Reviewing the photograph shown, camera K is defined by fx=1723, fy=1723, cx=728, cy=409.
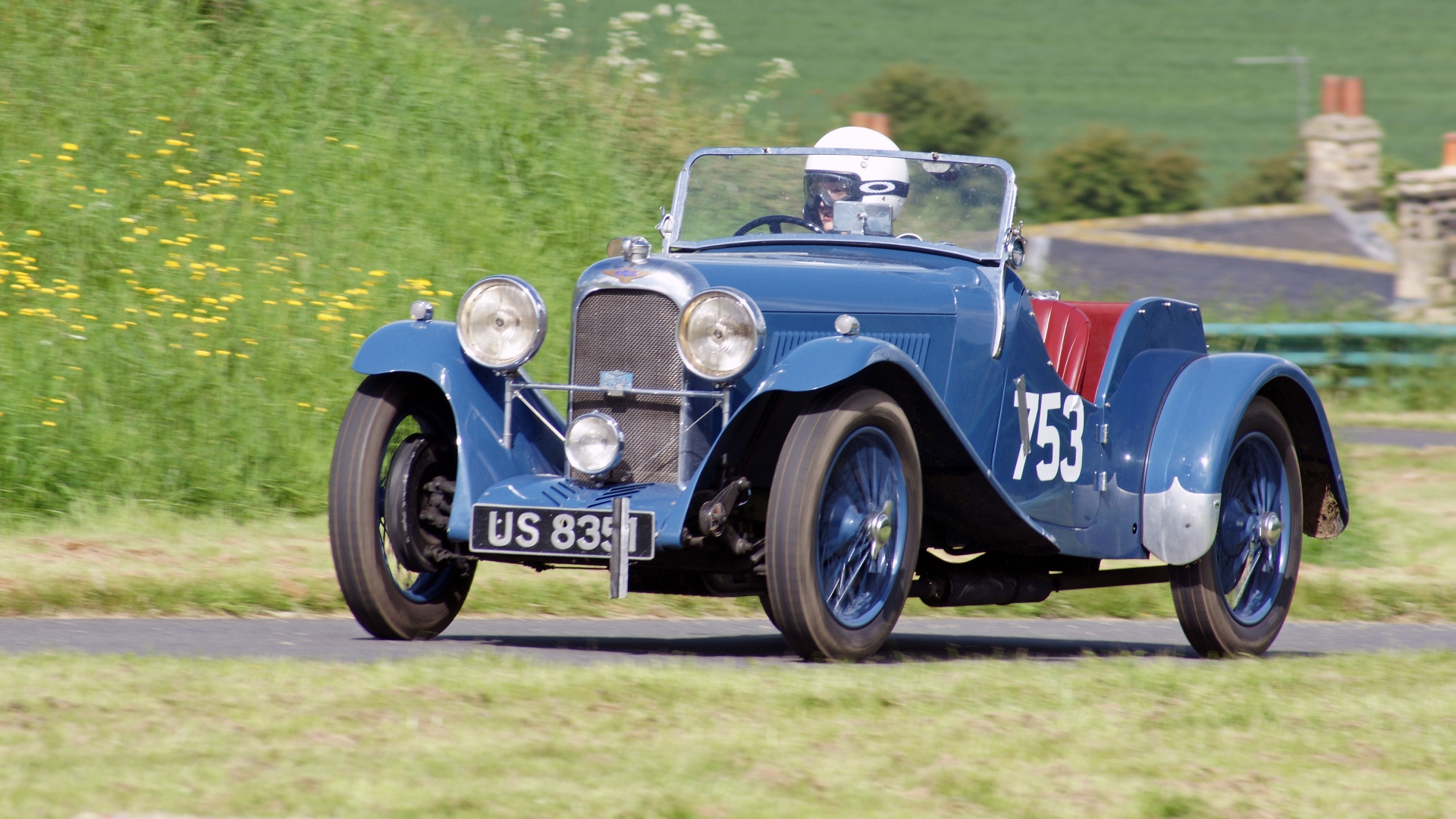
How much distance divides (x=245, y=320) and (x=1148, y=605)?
5.34 metres

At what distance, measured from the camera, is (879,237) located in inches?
244

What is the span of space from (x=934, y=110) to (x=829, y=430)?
150 feet

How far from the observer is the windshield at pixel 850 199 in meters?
6.29

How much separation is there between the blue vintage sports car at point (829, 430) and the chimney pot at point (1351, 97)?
35.5 m

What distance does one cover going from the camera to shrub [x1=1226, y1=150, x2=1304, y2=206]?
154 feet

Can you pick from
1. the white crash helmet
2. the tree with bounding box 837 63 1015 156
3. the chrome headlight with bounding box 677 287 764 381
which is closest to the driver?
the white crash helmet

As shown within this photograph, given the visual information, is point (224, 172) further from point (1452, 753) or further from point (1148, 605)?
point (1452, 753)

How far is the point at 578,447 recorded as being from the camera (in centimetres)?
530

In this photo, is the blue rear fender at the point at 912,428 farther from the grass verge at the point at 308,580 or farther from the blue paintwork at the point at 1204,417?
the grass verge at the point at 308,580

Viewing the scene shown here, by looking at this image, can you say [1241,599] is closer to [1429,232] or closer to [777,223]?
[777,223]

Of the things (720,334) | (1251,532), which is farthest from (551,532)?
(1251,532)

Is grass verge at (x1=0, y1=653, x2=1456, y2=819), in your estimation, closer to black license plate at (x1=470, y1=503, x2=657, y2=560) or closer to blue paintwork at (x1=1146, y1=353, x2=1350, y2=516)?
black license plate at (x1=470, y1=503, x2=657, y2=560)

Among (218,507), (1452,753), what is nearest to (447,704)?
(1452,753)

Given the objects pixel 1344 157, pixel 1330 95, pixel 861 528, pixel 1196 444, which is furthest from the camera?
pixel 1344 157
